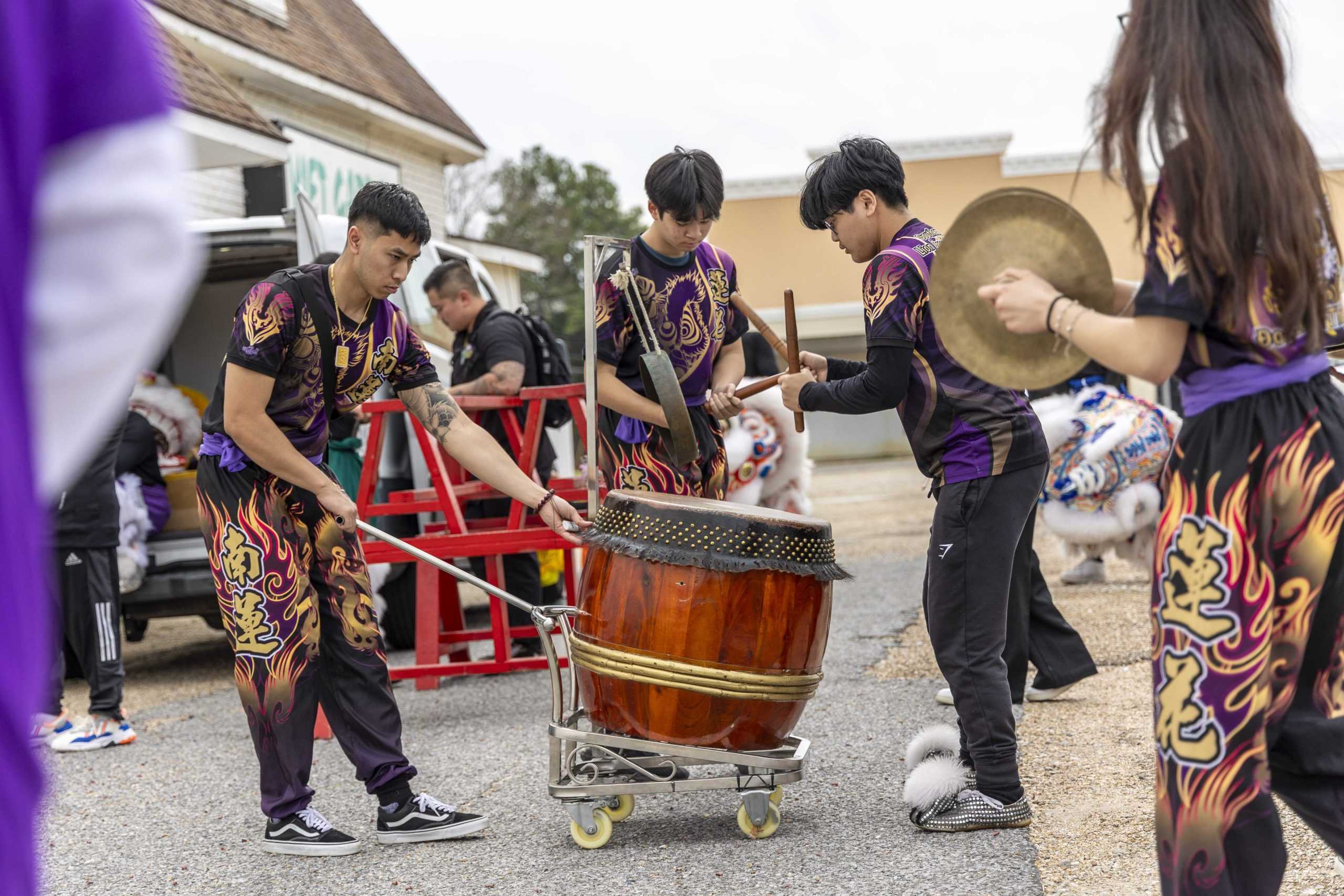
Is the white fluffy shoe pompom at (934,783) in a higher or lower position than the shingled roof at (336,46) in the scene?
lower

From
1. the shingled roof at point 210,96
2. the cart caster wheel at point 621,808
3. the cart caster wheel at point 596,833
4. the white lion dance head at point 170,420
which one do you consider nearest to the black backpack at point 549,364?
the white lion dance head at point 170,420

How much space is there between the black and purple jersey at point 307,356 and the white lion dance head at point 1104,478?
4.36m

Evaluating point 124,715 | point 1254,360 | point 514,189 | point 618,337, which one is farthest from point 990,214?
point 514,189

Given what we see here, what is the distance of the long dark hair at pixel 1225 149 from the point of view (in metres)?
1.99

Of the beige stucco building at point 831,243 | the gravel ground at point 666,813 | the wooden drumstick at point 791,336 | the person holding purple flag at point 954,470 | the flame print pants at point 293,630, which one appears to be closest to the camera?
the gravel ground at point 666,813

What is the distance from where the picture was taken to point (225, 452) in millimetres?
3752

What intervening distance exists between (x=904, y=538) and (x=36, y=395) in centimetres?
1080

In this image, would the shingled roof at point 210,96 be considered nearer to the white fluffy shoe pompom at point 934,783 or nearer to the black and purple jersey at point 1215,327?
the white fluffy shoe pompom at point 934,783

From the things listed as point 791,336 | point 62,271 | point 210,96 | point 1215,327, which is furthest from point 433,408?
point 210,96

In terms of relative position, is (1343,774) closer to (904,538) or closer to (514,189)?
(904,538)

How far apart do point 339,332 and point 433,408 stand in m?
0.40

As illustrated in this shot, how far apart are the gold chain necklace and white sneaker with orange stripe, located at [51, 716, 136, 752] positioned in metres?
2.63

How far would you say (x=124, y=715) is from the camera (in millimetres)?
5930

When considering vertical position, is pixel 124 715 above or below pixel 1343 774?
below
